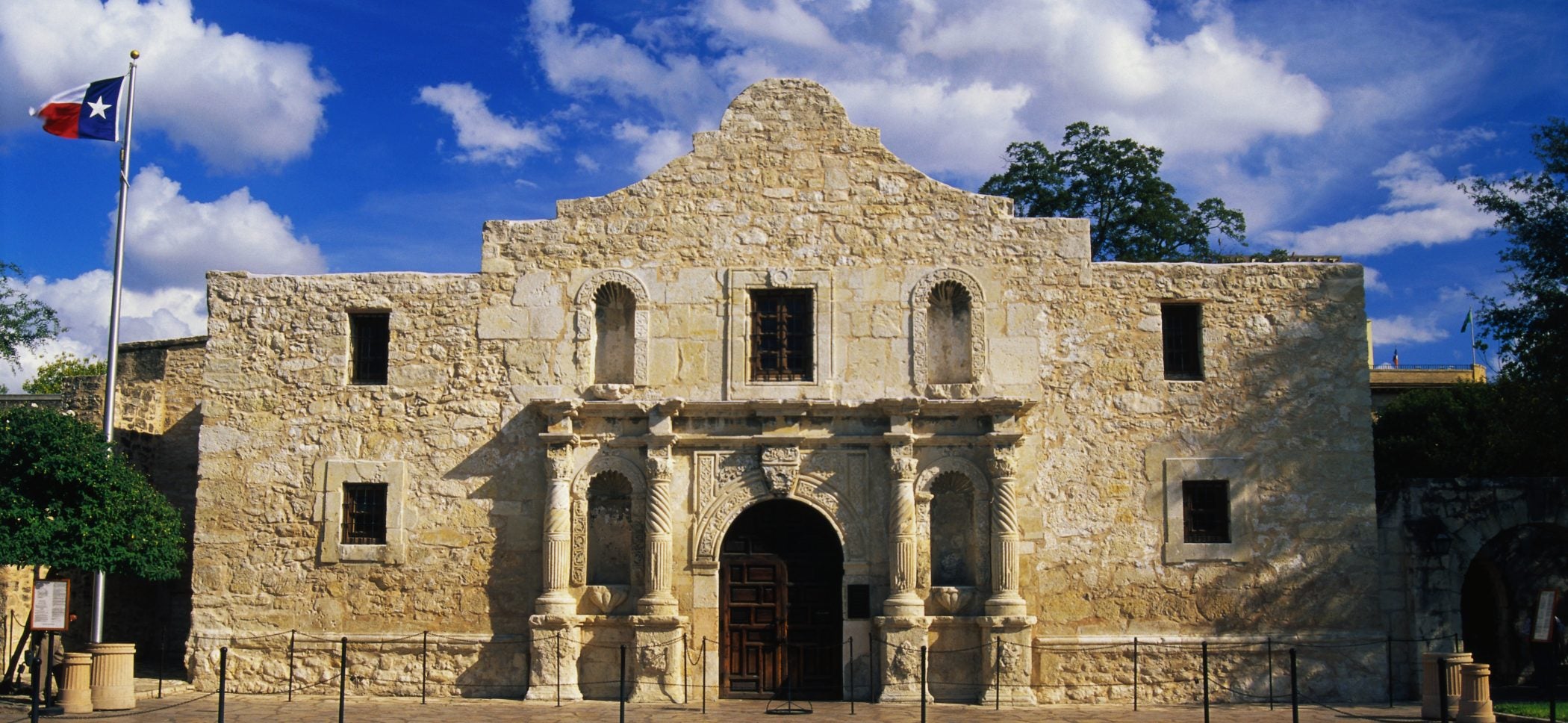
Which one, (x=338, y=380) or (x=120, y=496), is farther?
(x=338, y=380)

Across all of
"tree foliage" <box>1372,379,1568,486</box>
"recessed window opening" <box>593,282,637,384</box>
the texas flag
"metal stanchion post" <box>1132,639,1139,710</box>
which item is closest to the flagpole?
the texas flag

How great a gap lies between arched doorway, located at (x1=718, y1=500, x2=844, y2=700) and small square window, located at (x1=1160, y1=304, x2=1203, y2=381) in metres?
Answer: 5.53

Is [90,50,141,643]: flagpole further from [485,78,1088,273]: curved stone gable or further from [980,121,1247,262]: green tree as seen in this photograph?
[980,121,1247,262]: green tree

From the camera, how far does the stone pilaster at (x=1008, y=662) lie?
17.3 m

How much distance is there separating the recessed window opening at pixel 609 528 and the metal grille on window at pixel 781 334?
2.52m

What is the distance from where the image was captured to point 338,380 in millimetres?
18797

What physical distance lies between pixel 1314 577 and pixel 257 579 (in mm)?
14868

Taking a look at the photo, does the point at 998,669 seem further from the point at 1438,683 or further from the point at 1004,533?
the point at 1438,683

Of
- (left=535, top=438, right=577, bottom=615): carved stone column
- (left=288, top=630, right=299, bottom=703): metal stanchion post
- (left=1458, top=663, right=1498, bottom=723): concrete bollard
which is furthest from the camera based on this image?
(left=288, top=630, right=299, bottom=703): metal stanchion post

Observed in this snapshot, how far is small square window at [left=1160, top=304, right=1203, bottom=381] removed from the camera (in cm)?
1877

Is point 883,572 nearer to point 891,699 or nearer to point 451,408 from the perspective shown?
point 891,699

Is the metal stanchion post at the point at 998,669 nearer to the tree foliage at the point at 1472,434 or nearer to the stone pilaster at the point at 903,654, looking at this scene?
the stone pilaster at the point at 903,654

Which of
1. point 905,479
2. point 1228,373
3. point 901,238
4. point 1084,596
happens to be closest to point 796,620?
point 905,479

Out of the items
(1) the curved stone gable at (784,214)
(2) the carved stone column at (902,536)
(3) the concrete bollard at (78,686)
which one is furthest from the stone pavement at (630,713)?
(1) the curved stone gable at (784,214)
